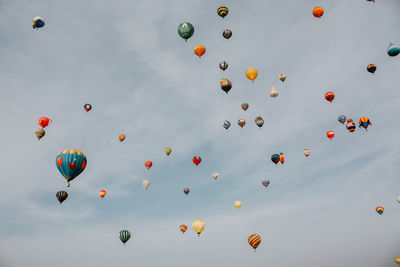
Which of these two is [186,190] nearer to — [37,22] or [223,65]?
[223,65]

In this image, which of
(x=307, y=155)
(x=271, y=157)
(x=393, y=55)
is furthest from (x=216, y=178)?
(x=393, y=55)

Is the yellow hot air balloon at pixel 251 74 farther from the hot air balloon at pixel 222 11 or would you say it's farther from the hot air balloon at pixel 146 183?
the hot air balloon at pixel 146 183

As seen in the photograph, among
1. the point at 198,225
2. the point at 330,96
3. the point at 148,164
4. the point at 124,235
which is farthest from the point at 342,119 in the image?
the point at 124,235

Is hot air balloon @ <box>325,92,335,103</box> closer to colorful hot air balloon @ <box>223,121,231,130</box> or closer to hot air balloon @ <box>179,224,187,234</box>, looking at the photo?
colorful hot air balloon @ <box>223,121,231,130</box>

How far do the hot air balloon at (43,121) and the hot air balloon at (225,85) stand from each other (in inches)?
1004

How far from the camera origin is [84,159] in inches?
1116

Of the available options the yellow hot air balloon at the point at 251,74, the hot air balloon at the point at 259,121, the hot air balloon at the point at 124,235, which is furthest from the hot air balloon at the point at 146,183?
the yellow hot air balloon at the point at 251,74

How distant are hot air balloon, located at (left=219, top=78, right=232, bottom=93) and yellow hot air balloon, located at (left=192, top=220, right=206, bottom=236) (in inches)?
811

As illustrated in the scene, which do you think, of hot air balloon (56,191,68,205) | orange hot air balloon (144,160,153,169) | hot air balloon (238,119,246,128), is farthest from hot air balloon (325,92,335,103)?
hot air balloon (56,191,68,205)

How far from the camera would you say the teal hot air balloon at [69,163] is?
26.7 m

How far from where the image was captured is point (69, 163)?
26672 mm

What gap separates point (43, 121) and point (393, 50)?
161 feet

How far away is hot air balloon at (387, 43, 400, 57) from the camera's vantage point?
34094 mm

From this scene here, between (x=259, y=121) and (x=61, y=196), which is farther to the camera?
(x=259, y=121)
